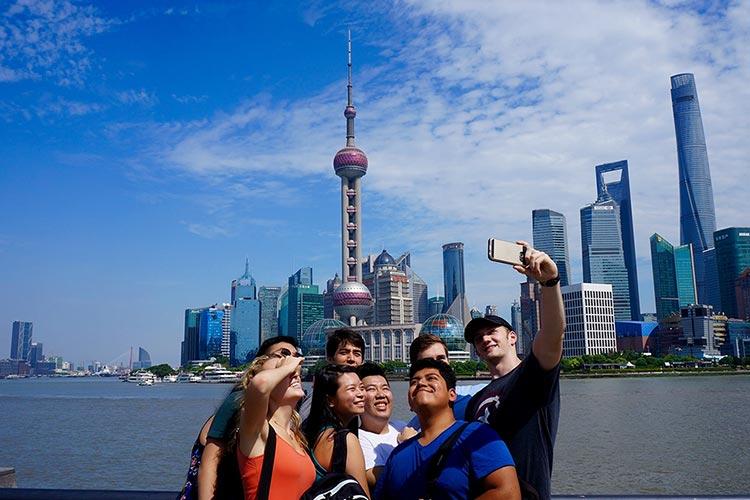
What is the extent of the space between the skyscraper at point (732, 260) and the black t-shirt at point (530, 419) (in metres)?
176

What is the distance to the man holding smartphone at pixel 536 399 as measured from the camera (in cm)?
307

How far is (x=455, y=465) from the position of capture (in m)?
2.89

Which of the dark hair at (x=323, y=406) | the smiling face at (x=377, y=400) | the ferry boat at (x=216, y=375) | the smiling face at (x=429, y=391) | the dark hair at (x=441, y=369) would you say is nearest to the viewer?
the smiling face at (x=429, y=391)

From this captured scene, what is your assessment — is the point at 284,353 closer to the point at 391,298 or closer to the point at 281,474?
the point at 281,474

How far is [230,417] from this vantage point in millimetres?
3160

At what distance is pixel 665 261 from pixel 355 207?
373 feet

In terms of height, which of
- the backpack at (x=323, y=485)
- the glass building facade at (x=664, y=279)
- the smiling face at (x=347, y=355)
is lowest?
the backpack at (x=323, y=485)

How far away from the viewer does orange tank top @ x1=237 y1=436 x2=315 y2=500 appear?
295 centimetres

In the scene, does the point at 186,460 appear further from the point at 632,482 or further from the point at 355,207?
the point at 355,207

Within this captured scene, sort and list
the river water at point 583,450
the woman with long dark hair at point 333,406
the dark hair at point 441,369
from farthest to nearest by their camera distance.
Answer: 1. the river water at point 583,450
2. the woman with long dark hair at point 333,406
3. the dark hair at point 441,369

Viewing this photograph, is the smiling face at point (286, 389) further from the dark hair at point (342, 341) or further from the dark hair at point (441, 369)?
the dark hair at point (342, 341)

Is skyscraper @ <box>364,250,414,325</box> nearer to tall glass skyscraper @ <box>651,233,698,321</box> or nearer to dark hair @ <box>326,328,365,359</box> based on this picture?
tall glass skyscraper @ <box>651,233,698,321</box>

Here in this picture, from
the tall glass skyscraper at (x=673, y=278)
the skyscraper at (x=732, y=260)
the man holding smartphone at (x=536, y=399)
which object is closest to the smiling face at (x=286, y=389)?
the man holding smartphone at (x=536, y=399)

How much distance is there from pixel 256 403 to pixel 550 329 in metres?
1.42
